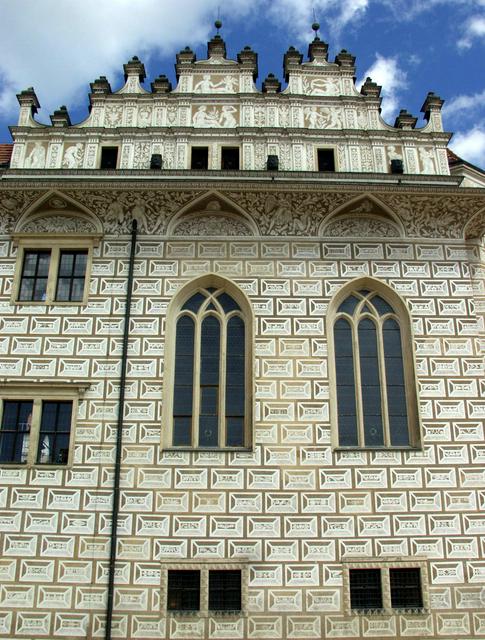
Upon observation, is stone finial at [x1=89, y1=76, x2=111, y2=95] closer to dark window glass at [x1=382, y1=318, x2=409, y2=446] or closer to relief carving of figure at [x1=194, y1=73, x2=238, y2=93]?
relief carving of figure at [x1=194, y1=73, x2=238, y2=93]

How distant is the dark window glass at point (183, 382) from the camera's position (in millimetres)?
12617

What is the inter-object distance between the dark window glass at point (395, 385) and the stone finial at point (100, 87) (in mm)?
7866

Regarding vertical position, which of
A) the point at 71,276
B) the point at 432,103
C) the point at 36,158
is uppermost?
the point at 432,103

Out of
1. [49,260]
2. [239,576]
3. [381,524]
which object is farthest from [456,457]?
[49,260]

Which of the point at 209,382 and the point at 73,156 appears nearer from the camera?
the point at 209,382

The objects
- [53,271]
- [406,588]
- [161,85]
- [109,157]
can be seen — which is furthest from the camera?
[161,85]

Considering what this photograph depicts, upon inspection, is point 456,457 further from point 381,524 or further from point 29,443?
point 29,443

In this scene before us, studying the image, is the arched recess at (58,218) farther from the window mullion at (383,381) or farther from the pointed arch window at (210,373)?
the window mullion at (383,381)

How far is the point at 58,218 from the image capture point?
13945 mm

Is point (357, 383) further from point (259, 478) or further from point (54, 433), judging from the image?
point (54, 433)

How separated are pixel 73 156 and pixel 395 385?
319 inches

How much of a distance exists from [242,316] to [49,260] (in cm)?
402

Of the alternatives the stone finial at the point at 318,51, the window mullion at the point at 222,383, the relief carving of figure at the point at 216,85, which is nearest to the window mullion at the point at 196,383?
the window mullion at the point at 222,383

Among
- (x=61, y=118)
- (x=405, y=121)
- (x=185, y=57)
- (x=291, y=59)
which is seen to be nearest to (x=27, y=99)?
(x=61, y=118)
